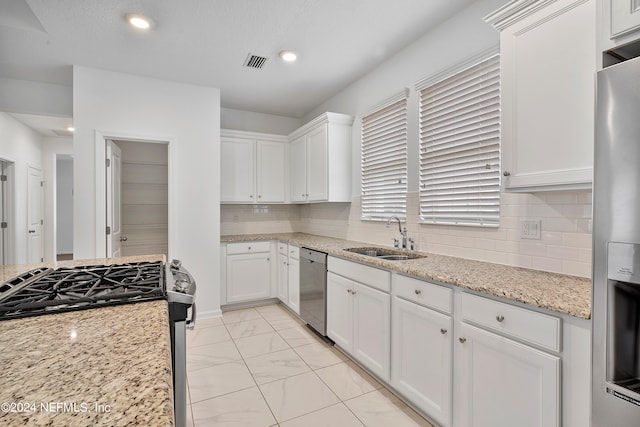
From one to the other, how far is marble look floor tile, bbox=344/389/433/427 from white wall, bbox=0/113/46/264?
207 inches

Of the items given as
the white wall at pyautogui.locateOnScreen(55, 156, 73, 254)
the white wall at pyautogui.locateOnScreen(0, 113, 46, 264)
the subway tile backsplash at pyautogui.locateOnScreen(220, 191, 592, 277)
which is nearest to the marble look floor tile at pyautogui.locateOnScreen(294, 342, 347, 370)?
the subway tile backsplash at pyautogui.locateOnScreen(220, 191, 592, 277)

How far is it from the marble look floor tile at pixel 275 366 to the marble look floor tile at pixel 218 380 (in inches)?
2.6

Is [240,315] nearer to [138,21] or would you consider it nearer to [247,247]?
[247,247]


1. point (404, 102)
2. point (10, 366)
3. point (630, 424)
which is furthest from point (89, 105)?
point (630, 424)

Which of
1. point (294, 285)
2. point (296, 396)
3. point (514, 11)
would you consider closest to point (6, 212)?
point (294, 285)

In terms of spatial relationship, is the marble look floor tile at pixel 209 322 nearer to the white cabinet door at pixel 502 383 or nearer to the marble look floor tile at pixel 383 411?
the marble look floor tile at pixel 383 411

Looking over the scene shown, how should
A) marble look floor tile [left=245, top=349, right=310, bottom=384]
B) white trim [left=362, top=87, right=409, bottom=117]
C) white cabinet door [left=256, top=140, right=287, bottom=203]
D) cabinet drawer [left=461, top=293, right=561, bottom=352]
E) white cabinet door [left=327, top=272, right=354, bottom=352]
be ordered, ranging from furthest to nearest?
white cabinet door [left=256, top=140, right=287, bottom=203]
white trim [left=362, top=87, right=409, bottom=117]
white cabinet door [left=327, top=272, right=354, bottom=352]
marble look floor tile [left=245, top=349, right=310, bottom=384]
cabinet drawer [left=461, top=293, right=561, bottom=352]

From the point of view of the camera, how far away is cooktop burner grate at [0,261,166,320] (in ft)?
3.44

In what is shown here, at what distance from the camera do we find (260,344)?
3.05m

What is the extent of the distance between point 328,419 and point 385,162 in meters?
2.25

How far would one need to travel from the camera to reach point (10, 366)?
694 millimetres

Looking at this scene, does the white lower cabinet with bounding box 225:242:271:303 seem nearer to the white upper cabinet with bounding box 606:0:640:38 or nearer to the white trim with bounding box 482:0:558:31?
the white trim with bounding box 482:0:558:31

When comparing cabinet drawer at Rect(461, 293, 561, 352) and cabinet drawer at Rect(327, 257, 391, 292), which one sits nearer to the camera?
cabinet drawer at Rect(461, 293, 561, 352)

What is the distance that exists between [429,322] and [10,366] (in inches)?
69.7
